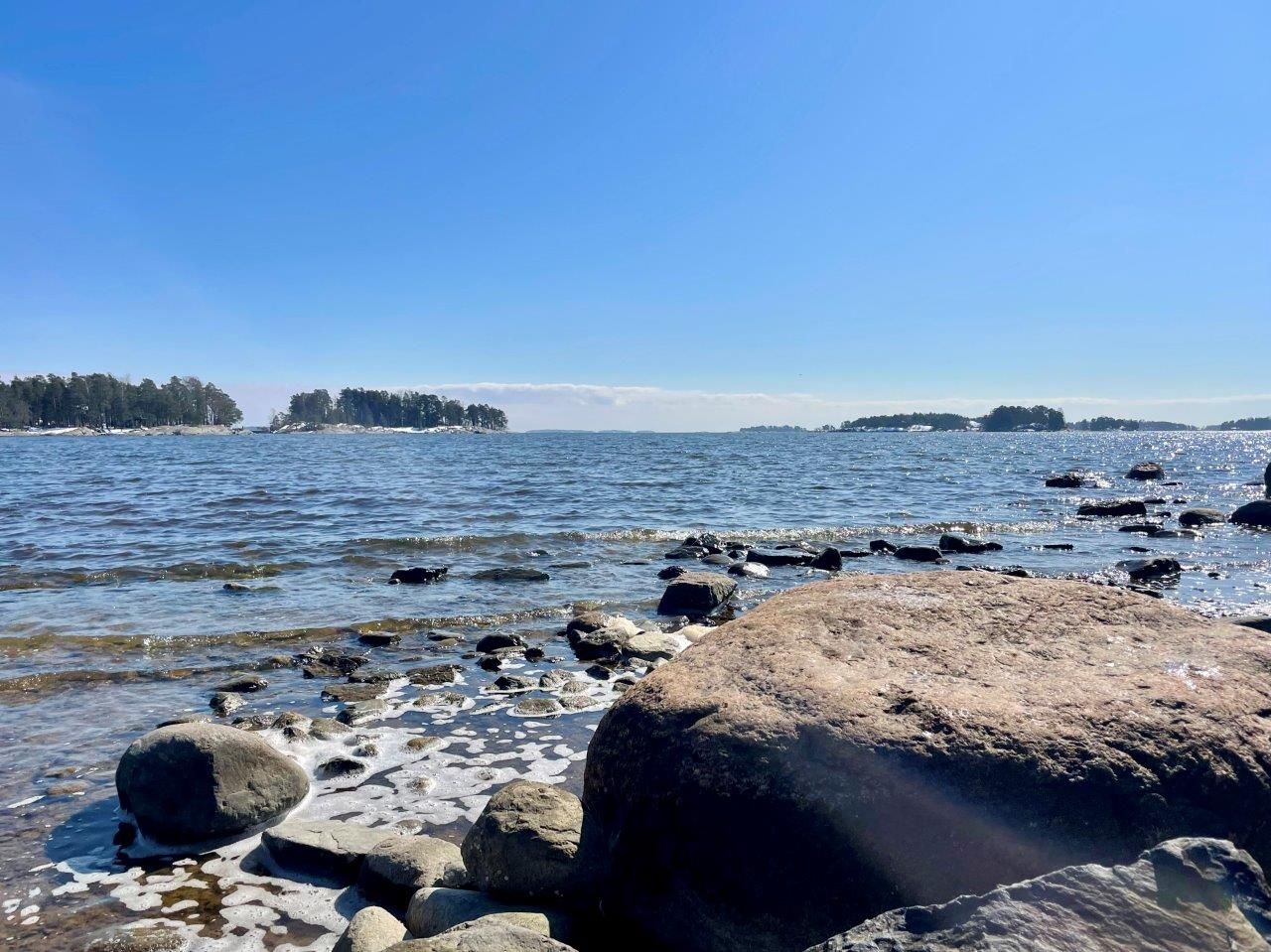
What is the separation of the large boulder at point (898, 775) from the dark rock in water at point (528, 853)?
27cm

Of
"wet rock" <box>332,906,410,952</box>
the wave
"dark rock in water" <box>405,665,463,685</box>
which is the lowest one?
"dark rock in water" <box>405,665,463,685</box>

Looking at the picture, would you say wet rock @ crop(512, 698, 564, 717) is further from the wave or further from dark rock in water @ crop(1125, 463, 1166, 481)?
dark rock in water @ crop(1125, 463, 1166, 481)

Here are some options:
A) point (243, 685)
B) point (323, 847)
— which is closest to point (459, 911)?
point (323, 847)

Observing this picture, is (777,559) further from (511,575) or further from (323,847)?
(323,847)

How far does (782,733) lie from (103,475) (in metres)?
44.9

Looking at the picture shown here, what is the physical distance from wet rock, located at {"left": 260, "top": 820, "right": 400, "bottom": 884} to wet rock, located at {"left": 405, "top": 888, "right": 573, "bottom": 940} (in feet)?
2.72

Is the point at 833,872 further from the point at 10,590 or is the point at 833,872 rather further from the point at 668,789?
the point at 10,590

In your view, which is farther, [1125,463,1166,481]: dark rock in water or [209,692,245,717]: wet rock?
[1125,463,1166,481]: dark rock in water

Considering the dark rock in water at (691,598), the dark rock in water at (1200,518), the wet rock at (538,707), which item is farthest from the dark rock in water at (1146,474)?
the wet rock at (538,707)

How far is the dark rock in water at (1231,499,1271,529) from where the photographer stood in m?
24.7

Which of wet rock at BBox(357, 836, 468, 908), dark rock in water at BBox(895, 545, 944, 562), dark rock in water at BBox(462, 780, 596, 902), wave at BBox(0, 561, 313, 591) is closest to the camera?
dark rock in water at BBox(462, 780, 596, 902)

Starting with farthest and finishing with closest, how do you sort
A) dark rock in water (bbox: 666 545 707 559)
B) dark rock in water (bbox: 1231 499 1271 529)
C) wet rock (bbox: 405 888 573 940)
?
dark rock in water (bbox: 1231 499 1271 529) < dark rock in water (bbox: 666 545 707 559) < wet rock (bbox: 405 888 573 940)

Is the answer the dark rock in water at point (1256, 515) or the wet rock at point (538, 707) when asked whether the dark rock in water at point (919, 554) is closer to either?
the wet rock at point (538, 707)

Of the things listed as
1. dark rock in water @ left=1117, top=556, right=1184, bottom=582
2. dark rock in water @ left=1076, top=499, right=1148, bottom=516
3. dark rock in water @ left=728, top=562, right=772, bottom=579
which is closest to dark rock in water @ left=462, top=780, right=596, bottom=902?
dark rock in water @ left=728, top=562, right=772, bottom=579
